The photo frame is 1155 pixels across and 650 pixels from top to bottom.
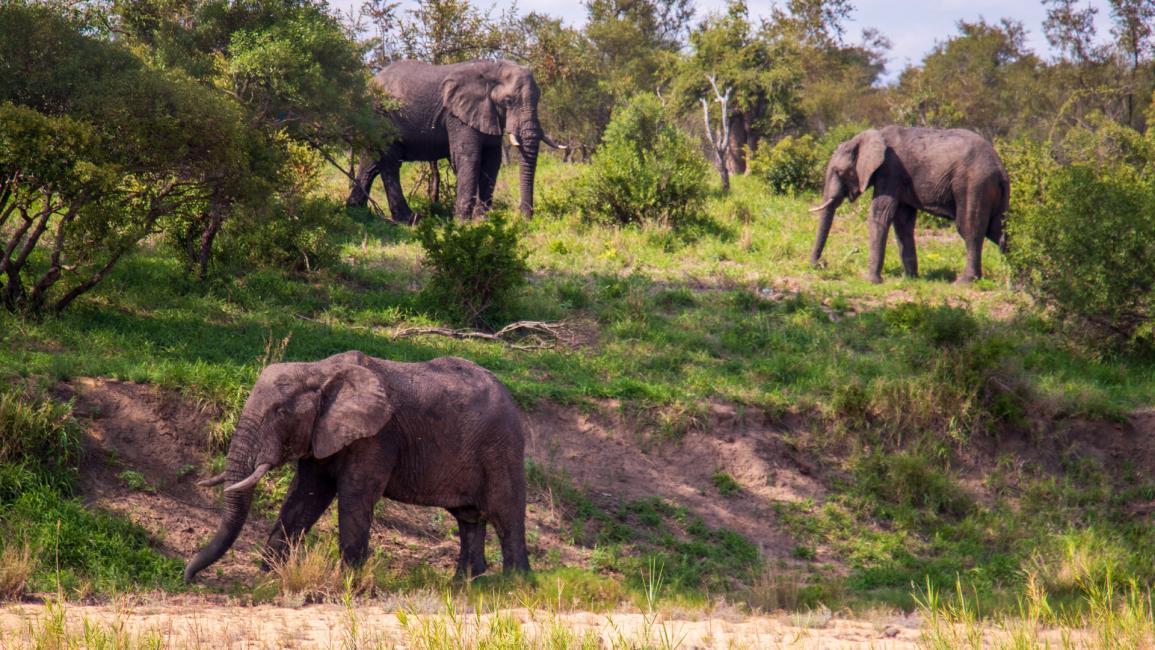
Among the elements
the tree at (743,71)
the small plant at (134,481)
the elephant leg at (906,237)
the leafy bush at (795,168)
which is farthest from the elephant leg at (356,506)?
the tree at (743,71)

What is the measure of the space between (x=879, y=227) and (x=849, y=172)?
128cm

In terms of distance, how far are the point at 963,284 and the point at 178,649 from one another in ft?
48.0

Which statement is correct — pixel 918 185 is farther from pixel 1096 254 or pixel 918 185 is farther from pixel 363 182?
pixel 363 182

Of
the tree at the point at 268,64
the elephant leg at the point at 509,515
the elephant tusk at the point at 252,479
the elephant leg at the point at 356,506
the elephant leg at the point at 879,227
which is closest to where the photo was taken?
the elephant tusk at the point at 252,479

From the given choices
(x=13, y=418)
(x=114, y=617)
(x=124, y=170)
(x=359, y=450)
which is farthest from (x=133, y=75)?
(x=114, y=617)

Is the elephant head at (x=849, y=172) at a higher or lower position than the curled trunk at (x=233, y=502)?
higher

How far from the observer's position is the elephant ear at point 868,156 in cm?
1942

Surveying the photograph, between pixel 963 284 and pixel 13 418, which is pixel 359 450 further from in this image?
pixel 963 284

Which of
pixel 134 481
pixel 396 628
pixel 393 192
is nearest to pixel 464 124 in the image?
pixel 393 192

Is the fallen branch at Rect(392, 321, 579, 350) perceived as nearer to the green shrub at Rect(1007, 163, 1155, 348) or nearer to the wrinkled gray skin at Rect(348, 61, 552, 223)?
the green shrub at Rect(1007, 163, 1155, 348)

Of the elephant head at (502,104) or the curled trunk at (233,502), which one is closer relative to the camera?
the curled trunk at (233,502)

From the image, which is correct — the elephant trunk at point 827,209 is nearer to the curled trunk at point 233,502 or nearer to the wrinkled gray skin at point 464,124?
the wrinkled gray skin at point 464,124

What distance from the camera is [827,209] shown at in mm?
19812

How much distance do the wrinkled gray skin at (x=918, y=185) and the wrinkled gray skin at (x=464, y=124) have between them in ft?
17.7
